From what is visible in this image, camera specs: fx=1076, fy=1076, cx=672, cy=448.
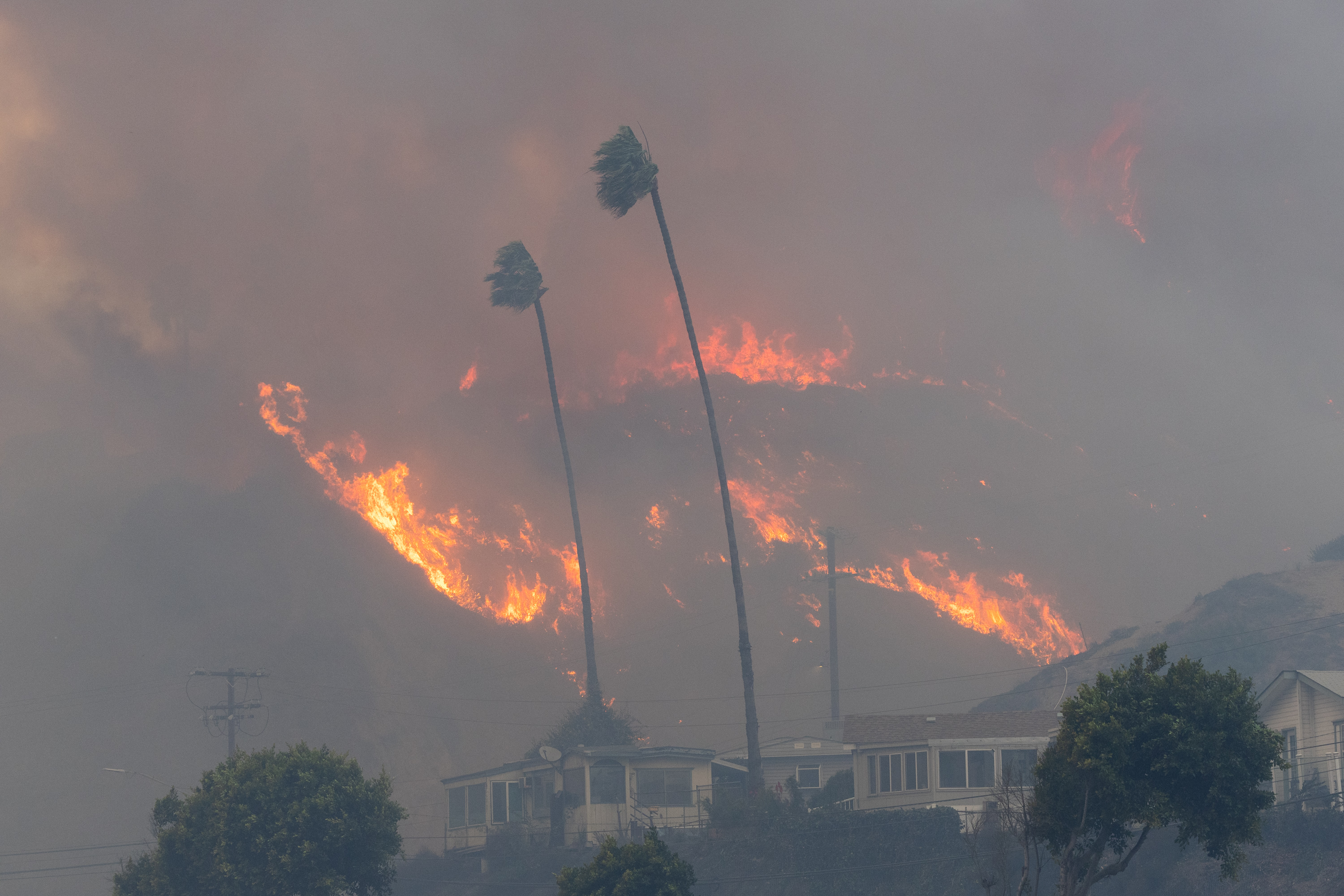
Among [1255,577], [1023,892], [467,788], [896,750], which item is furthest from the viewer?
[1255,577]

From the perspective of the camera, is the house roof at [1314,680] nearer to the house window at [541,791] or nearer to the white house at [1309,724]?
the white house at [1309,724]

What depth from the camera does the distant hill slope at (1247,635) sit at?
305 feet

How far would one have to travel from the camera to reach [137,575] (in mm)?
189375

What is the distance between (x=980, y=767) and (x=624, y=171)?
35125mm

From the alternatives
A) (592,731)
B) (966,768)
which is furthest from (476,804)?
(966,768)

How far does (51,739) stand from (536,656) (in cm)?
7335

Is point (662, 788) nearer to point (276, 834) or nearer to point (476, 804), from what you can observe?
point (476, 804)

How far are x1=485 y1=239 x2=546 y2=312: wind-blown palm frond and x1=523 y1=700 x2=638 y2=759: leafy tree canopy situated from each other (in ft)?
92.4

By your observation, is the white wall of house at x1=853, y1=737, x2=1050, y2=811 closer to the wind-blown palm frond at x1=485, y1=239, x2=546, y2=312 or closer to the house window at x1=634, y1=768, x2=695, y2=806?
the house window at x1=634, y1=768, x2=695, y2=806

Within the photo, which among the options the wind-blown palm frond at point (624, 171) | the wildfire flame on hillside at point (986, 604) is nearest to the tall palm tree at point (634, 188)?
the wind-blown palm frond at point (624, 171)

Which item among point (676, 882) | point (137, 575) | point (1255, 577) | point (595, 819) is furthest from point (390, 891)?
point (137, 575)

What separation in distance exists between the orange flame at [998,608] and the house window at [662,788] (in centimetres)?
11215

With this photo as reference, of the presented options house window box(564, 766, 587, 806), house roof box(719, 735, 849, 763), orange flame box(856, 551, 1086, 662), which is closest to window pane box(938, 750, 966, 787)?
house roof box(719, 735, 849, 763)

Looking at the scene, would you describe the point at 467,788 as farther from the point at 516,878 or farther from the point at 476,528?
the point at 476,528
